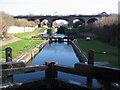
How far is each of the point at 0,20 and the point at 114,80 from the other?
24.9 m

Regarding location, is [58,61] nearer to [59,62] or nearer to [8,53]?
[59,62]

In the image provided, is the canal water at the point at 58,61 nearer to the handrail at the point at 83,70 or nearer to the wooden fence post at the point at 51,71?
the wooden fence post at the point at 51,71

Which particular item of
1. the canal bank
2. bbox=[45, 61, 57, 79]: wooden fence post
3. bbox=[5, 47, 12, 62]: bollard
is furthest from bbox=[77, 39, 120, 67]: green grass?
bbox=[5, 47, 12, 62]: bollard

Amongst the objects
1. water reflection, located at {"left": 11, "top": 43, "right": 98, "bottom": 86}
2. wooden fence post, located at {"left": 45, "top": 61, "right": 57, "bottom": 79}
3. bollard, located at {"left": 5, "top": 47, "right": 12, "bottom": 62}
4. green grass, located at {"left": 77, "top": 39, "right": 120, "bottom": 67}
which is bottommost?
water reflection, located at {"left": 11, "top": 43, "right": 98, "bottom": 86}

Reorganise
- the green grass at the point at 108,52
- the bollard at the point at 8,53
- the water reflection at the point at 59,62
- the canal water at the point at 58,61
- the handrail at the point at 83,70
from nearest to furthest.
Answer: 1. the handrail at the point at 83,70
2. the bollard at the point at 8,53
3. the canal water at the point at 58,61
4. the water reflection at the point at 59,62
5. the green grass at the point at 108,52

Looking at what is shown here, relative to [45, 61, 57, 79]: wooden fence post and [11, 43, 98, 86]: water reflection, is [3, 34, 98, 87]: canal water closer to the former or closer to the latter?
[11, 43, 98, 86]: water reflection

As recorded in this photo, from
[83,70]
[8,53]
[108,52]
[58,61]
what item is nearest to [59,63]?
[58,61]

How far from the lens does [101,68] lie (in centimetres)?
340

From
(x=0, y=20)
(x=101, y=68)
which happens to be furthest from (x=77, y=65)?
(x=0, y=20)

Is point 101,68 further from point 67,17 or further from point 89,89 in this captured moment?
point 67,17

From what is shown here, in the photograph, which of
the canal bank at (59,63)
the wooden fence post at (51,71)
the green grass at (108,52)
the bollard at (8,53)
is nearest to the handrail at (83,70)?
the wooden fence post at (51,71)

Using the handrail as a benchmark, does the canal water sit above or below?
below

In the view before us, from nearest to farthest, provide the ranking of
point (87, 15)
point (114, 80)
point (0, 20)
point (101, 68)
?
point (114, 80) → point (101, 68) → point (0, 20) → point (87, 15)

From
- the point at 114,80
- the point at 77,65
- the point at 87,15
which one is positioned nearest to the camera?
the point at 114,80
